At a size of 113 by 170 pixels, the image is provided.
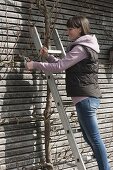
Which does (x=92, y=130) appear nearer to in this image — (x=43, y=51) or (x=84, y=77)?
(x=84, y=77)

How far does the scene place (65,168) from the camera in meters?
4.75

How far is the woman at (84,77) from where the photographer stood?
3.64m

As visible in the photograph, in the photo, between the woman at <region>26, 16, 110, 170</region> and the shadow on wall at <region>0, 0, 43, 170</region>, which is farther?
the shadow on wall at <region>0, 0, 43, 170</region>

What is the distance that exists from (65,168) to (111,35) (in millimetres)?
2026

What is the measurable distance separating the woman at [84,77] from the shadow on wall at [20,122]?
0.58m

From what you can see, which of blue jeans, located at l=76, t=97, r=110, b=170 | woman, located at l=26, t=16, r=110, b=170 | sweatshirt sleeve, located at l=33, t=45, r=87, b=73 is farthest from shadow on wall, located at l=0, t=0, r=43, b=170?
blue jeans, located at l=76, t=97, r=110, b=170

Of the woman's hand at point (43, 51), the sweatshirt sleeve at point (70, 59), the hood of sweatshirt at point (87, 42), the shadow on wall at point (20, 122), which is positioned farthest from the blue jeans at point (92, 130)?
the shadow on wall at point (20, 122)

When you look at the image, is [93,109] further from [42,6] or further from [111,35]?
[111,35]

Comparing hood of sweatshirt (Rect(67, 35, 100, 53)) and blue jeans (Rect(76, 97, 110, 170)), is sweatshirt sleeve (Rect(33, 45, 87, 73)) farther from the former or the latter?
blue jeans (Rect(76, 97, 110, 170))

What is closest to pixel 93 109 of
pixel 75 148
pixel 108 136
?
pixel 75 148

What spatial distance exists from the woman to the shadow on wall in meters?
0.58

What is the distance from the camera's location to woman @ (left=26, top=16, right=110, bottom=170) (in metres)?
3.64

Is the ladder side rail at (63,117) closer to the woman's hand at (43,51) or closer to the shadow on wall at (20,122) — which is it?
the woman's hand at (43,51)

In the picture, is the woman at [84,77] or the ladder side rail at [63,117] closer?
the woman at [84,77]
